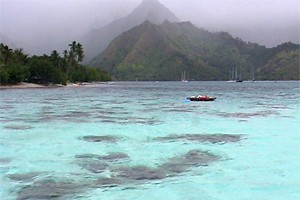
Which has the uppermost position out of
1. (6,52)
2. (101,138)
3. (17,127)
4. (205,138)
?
(6,52)

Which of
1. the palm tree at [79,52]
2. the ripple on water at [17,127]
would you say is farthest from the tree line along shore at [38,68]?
the ripple on water at [17,127]

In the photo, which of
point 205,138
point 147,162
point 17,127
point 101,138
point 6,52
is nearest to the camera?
point 147,162

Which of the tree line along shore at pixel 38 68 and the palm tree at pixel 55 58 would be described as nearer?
the tree line along shore at pixel 38 68

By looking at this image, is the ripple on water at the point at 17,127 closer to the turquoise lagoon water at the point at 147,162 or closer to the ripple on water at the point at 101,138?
the turquoise lagoon water at the point at 147,162

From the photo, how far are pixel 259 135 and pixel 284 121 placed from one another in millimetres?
8699

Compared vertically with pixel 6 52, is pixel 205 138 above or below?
below

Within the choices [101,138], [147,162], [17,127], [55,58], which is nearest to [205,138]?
[101,138]

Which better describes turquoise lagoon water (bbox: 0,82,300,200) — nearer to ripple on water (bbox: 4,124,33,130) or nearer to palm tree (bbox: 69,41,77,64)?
ripple on water (bbox: 4,124,33,130)

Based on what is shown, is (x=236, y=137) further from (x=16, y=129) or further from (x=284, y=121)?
(x=16, y=129)

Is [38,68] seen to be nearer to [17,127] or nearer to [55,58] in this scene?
[55,58]

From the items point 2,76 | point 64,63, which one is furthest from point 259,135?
point 64,63

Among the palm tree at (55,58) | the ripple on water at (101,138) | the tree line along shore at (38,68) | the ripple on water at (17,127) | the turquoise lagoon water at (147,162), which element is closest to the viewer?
the turquoise lagoon water at (147,162)

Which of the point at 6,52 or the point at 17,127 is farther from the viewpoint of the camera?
the point at 6,52

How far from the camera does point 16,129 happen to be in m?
25.6
